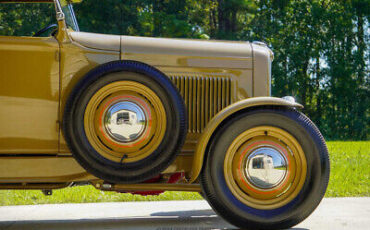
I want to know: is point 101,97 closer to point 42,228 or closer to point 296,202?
point 42,228

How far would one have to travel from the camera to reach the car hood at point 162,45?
4246mm

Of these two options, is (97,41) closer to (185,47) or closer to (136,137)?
(185,47)

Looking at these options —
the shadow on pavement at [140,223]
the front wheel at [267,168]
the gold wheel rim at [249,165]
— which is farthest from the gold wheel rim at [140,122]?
the shadow on pavement at [140,223]

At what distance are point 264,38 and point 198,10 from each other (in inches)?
190

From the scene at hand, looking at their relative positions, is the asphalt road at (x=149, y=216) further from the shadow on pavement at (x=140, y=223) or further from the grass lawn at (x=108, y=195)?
the grass lawn at (x=108, y=195)

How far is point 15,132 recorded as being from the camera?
4062 mm

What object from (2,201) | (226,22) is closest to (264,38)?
(226,22)

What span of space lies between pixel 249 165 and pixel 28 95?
71.8 inches

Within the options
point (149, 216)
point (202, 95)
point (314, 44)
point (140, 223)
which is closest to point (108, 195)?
point (149, 216)

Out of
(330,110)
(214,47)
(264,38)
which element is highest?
(214,47)

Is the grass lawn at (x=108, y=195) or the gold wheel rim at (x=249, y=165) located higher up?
the gold wheel rim at (x=249, y=165)

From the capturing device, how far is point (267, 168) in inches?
152

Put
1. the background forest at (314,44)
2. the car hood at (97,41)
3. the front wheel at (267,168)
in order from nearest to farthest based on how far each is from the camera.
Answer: the front wheel at (267,168) < the car hood at (97,41) < the background forest at (314,44)

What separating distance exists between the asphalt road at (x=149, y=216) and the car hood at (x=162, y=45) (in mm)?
1482
